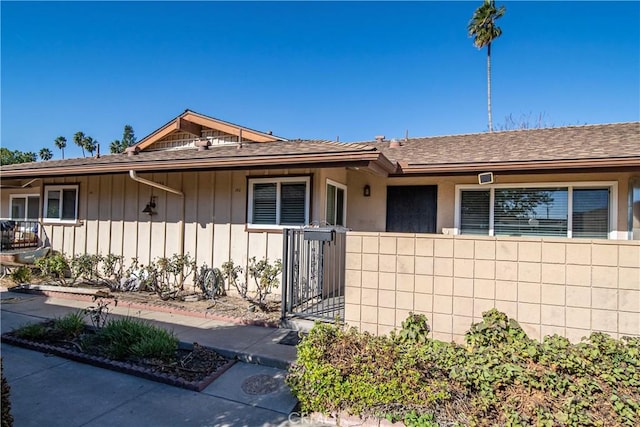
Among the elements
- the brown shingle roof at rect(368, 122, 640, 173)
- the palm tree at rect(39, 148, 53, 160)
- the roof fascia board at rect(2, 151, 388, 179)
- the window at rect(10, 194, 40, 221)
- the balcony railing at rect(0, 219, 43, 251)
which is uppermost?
the palm tree at rect(39, 148, 53, 160)

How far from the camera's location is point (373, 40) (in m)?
12.5

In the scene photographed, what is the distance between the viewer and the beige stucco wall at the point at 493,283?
321cm

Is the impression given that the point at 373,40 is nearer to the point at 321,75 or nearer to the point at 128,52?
the point at 321,75

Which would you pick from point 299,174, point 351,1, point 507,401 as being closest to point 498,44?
point 351,1

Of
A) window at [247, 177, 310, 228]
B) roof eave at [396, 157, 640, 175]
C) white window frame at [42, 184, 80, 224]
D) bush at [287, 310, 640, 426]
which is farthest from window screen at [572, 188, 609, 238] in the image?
white window frame at [42, 184, 80, 224]

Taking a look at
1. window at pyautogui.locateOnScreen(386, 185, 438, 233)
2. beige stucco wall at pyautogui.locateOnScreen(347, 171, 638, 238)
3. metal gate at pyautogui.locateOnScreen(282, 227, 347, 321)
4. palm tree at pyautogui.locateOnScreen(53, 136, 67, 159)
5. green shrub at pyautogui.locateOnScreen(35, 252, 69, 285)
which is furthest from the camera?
palm tree at pyautogui.locateOnScreen(53, 136, 67, 159)

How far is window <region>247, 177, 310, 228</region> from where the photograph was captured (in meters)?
6.56

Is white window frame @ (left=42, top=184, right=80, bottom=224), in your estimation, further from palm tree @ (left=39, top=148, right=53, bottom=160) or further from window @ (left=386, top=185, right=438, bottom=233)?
palm tree @ (left=39, top=148, right=53, bottom=160)

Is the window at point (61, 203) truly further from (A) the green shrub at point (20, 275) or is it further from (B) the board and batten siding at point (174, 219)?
(A) the green shrub at point (20, 275)

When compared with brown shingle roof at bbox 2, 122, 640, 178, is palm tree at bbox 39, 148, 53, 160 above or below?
above

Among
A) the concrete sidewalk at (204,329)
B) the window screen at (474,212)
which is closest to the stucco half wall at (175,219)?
the concrete sidewalk at (204,329)

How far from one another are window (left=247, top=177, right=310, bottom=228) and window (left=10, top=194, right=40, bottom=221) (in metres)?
8.63

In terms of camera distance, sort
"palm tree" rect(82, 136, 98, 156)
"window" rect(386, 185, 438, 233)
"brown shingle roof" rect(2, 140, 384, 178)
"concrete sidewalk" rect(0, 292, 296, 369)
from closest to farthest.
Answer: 1. "concrete sidewalk" rect(0, 292, 296, 369)
2. "brown shingle roof" rect(2, 140, 384, 178)
3. "window" rect(386, 185, 438, 233)
4. "palm tree" rect(82, 136, 98, 156)

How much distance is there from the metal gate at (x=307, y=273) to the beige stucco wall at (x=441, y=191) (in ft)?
6.46
